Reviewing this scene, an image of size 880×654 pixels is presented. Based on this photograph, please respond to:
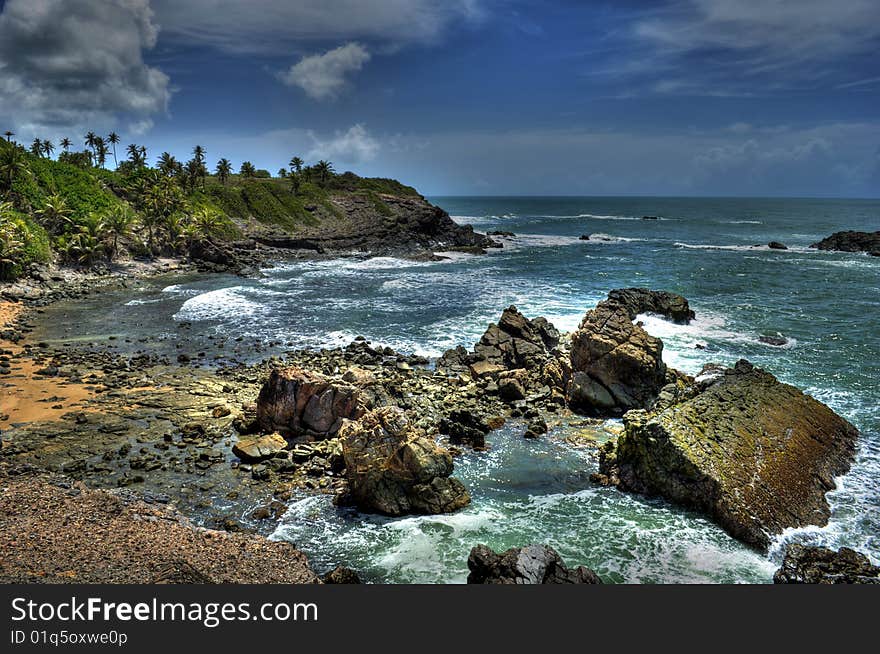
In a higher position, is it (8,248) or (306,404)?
(8,248)

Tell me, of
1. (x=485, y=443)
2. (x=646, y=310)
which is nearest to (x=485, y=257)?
(x=646, y=310)

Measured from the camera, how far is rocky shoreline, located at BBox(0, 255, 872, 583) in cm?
1780

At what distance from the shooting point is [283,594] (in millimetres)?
8695

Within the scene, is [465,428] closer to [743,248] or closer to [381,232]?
[381,232]

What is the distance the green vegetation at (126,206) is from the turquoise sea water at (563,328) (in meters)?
14.8

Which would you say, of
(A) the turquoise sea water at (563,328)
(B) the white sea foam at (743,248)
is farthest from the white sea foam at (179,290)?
(B) the white sea foam at (743,248)

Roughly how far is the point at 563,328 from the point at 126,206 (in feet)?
245

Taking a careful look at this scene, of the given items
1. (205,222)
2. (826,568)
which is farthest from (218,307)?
(826,568)

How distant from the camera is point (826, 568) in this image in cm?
1399

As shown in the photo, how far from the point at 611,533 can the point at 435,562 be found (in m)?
5.82

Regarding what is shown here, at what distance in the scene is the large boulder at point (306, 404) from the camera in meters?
22.8

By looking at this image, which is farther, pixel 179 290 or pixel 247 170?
pixel 247 170

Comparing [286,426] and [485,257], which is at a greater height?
[485,257]

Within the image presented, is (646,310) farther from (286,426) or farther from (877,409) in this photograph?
(286,426)
